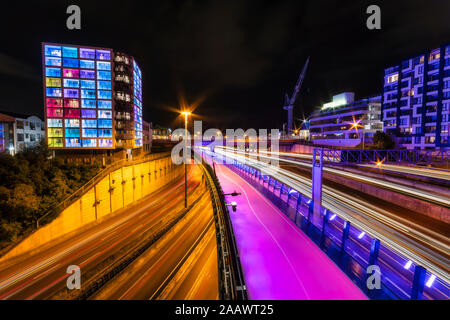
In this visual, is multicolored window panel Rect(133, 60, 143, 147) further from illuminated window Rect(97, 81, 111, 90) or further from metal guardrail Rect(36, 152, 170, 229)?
metal guardrail Rect(36, 152, 170, 229)

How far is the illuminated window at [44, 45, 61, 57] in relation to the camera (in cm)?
4509

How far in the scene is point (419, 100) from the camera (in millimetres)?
43094

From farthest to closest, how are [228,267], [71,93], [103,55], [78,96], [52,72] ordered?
1. [103,55]
2. [78,96]
3. [71,93]
4. [52,72]
5. [228,267]

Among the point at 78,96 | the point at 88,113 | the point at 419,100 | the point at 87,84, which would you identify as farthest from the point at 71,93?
the point at 419,100

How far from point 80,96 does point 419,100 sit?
76334 mm

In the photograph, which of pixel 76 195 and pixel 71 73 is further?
pixel 71 73

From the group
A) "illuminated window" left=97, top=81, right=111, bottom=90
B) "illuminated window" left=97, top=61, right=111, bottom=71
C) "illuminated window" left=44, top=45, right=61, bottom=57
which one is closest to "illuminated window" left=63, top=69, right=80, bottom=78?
"illuminated window" left=44, top=45, right=61, bottom=57

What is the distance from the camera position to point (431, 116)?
4100 centimetres

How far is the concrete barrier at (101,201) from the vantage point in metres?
16.8

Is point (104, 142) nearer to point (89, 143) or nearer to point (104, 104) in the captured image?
point (89, 143)

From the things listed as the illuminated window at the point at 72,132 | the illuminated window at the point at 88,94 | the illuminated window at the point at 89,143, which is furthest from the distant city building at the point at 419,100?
the illuminated window at the point at 72,132

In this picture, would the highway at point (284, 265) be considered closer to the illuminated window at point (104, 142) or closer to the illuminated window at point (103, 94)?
the illuminated window at point (104, 142)

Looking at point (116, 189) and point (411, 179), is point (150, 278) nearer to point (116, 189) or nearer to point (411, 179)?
point (116, 189)
